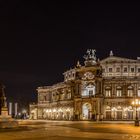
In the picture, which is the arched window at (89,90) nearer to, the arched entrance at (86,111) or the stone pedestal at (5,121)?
the arched entrance at (86,111)

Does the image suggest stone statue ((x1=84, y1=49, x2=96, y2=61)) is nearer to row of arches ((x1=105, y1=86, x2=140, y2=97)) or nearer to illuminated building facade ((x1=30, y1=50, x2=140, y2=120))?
illuminated building facade ((x1=30, y1=50, x2=140, y2=120))

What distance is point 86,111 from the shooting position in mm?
137500

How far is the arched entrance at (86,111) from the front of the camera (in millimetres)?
132900

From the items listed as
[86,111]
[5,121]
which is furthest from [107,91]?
[5,121]

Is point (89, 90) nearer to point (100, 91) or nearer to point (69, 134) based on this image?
point (100, 91)

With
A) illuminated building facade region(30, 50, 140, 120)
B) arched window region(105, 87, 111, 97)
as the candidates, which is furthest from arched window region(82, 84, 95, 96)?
arched window region(105, 87, 111, 97)

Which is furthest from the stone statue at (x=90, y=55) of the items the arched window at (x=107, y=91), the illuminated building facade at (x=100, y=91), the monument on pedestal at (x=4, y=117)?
the monument on pedestal at (x=4, y=117)

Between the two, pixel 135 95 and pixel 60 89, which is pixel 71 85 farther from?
pixel 135 95

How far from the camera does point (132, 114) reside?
408 ft

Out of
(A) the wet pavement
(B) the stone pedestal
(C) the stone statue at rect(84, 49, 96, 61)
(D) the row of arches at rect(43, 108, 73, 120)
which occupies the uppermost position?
(C) the stone statue at rect(84, 49, 96, 61)

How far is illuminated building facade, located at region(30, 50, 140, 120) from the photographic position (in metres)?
127

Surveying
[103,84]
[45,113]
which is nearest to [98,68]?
[103,84]

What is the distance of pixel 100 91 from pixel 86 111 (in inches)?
505

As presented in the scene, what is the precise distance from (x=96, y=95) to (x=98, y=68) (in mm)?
9773
